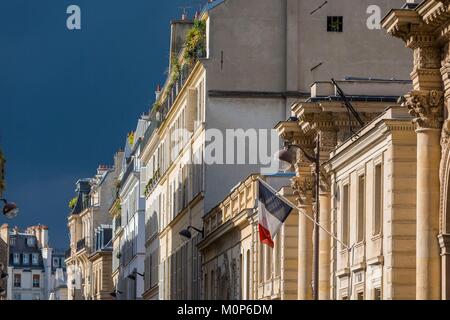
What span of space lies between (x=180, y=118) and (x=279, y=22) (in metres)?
15.4

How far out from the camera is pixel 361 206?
5662cm

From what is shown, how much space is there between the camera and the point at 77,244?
195 metres

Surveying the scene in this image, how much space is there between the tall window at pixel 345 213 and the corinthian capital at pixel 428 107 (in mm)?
12702

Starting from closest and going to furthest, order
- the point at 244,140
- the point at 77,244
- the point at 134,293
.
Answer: the point at 244,140 < the point at 134,293 < the point at 77,244

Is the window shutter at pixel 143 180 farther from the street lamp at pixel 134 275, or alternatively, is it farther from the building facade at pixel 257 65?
the building facade at pixel 257 65

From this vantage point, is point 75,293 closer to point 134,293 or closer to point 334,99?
point 134,293

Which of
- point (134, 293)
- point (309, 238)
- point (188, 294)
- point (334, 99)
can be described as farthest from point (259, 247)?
point (134, 293)

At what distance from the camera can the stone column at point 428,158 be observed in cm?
4584

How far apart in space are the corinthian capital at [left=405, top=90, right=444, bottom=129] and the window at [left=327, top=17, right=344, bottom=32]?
42.1m

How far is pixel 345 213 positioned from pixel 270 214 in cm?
327

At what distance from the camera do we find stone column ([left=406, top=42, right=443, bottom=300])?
45844 millimetres

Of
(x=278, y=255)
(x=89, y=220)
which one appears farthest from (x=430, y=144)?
(x=89, y=220)

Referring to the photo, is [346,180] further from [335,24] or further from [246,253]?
[335,24]

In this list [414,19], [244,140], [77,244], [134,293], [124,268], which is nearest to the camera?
[414,19]
